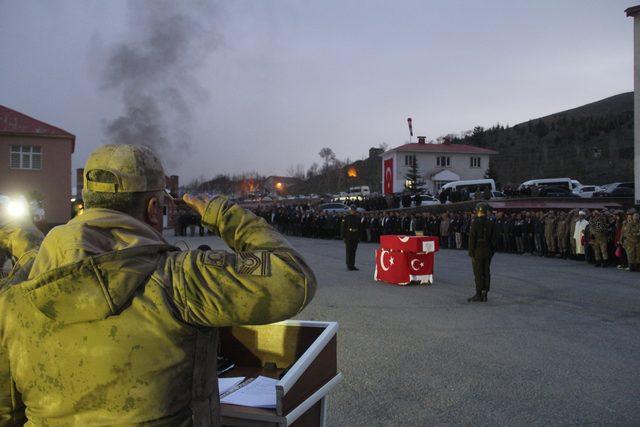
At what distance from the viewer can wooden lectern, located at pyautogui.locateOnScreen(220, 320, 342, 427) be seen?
2.50 metres

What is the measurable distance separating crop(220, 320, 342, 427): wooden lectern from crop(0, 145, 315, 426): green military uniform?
75cm

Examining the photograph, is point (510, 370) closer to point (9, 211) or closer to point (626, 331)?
point (626, 331)

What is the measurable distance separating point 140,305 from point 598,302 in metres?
11.0

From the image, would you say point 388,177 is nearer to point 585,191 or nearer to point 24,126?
point 585,191

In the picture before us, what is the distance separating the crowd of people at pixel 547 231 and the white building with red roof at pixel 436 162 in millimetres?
36319

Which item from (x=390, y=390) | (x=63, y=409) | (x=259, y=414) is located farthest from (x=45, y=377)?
(x=390, y=390)

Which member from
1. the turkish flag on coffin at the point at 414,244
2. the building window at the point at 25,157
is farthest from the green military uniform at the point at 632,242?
the building window at the point at 25,157

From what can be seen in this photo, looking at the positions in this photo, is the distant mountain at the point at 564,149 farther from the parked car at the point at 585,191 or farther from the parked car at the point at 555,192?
the parked car at the point at 555,192

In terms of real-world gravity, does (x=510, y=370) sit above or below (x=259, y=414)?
below

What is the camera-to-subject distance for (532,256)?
2102 centimetres

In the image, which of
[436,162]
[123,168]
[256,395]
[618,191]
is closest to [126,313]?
[123,168]

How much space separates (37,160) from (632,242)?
1613 inches

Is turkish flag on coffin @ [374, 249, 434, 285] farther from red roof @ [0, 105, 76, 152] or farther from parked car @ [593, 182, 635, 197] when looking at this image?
red roof @ [0, 105, 76, 152]

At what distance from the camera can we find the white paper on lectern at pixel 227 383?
289 cm
